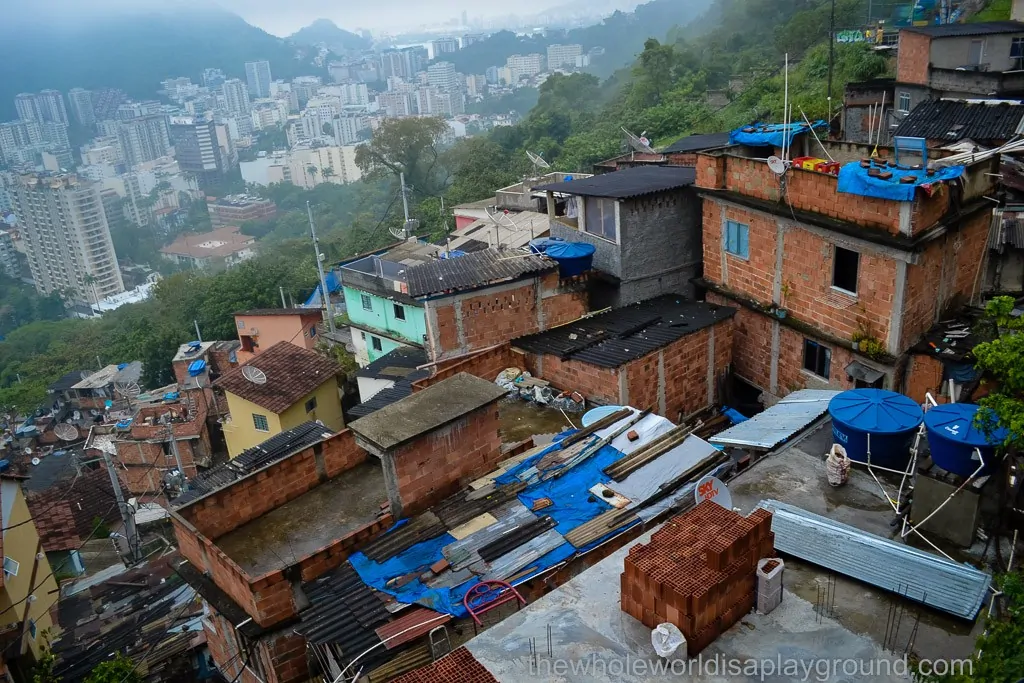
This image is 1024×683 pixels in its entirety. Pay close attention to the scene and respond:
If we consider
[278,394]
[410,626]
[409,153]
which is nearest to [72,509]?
[278,394]

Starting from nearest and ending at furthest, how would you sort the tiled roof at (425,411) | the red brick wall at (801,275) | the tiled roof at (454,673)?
the tiled roof at (454,673), the tiled roof at (425,411), the red brick wall at (801,275)

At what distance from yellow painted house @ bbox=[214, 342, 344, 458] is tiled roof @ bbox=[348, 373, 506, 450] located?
589 inches

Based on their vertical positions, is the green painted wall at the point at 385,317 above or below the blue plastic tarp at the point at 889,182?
below

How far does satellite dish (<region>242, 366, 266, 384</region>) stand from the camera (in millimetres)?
25906

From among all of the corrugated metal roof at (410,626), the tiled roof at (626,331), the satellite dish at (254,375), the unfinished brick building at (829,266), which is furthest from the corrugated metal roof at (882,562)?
the satellite dish at (254,375)

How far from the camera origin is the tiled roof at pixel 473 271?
692 inches

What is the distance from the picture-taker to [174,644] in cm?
1520

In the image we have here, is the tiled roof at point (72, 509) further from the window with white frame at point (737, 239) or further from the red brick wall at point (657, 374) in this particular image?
the window with white frame at point (737, 239)

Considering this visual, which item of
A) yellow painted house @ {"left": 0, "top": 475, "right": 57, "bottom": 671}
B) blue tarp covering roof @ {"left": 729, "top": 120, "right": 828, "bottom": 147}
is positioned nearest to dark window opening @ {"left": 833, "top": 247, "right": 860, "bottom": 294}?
blue tarp covering roof @ {"left": 729, "top": 120, "right": 828, "bottom": 147}

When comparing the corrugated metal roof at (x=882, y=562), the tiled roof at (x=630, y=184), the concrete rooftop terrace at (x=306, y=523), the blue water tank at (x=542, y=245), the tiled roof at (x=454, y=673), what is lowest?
the concrete rooftop terrace at (x=306, y=523)

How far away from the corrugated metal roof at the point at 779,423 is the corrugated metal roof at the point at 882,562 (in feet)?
8.08

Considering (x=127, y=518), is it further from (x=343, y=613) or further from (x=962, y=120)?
(x=962, y=120)

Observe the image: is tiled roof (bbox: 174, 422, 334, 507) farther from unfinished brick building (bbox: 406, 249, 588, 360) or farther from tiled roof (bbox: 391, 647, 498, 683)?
tiled roof (bbox: 391, 647, 498, 683)

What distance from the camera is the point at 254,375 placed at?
25969 millimetres
